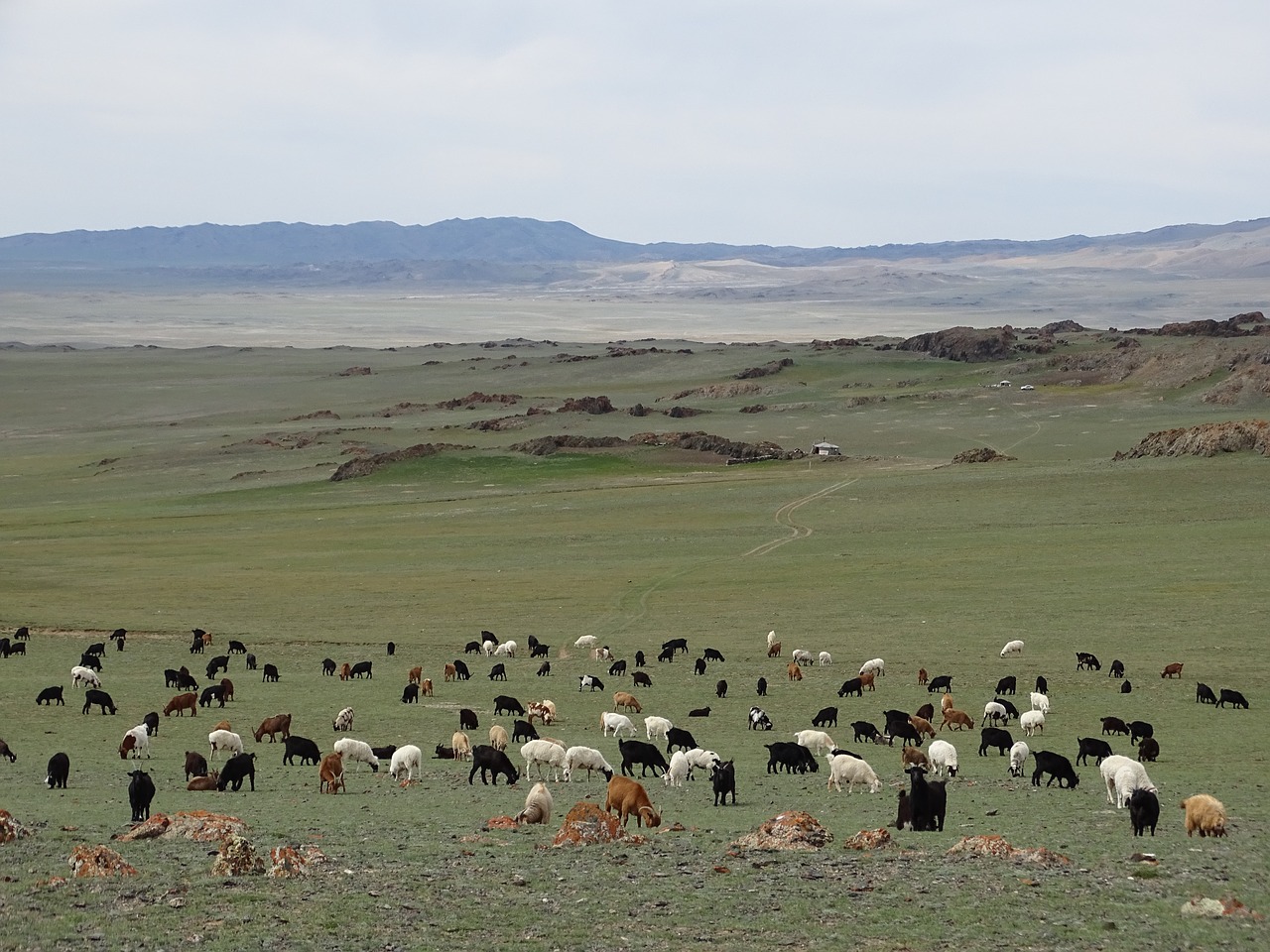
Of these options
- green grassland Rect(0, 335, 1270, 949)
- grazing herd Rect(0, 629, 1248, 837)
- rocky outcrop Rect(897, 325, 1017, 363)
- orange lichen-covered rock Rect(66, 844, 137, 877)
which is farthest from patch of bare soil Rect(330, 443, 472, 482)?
rocky outcrop Rect(897, 325, 1017, 363)

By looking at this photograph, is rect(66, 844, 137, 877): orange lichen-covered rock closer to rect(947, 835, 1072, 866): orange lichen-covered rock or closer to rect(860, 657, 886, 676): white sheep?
rect(947, 835, 1072, 866): orange lichen-covered rock

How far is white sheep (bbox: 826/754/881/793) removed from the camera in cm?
1803

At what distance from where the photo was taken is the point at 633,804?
15820 mm

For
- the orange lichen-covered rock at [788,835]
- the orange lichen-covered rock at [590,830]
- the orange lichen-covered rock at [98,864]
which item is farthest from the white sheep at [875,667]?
the orange lichen-covered rock at [98,864]

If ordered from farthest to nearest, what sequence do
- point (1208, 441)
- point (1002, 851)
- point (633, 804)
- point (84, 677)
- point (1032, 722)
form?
1. point (1208, 441)
2. point (84, 677)
3. point (1032, 722)
4. point (633, 804)
5. point (1002, 851)

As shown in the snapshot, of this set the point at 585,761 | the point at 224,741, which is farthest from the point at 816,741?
the point at 224,741

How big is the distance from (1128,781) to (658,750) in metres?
6.74

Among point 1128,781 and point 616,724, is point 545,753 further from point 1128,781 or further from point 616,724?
point 1128,781

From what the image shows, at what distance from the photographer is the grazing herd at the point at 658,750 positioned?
51.9 feet

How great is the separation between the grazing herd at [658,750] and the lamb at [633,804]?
2 centimetres

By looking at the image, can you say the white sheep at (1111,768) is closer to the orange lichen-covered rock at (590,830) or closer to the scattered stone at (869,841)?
the scattered stone at (869,841)

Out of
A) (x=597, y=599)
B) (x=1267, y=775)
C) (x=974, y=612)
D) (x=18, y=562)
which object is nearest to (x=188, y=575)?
(x=18, y=562)

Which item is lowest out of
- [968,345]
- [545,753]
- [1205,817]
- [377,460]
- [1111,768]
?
[377,460]

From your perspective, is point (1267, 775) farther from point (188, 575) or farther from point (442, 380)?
point (442, 380)
